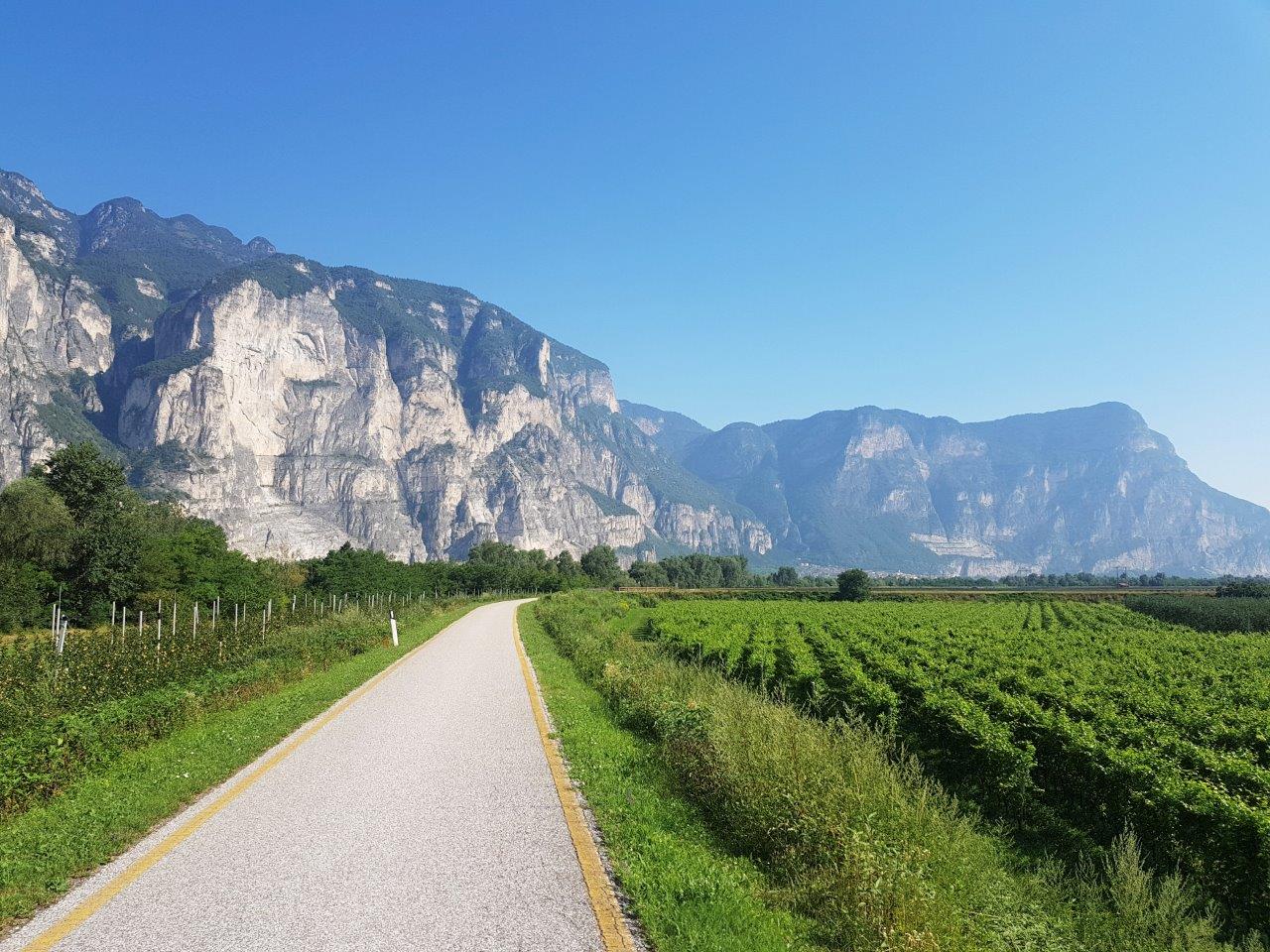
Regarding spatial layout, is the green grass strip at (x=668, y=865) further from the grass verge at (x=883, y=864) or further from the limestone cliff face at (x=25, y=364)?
the limestone cliff face at (x=25, y=364)

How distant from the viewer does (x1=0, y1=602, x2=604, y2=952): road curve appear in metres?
4.58

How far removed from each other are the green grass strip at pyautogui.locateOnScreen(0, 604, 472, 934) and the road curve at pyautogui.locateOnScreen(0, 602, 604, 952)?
213 mm

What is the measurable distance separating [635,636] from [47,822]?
32.0 metres

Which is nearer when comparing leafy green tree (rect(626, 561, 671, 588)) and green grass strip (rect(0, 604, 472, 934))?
green grass strip (rect(0, 604, 472, 934))

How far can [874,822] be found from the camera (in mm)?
6270

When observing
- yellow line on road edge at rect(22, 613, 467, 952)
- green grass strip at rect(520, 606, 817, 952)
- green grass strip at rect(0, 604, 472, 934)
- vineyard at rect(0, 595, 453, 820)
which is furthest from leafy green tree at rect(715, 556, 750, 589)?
yellow line on road edge at rect(22, 613, 467, 952)

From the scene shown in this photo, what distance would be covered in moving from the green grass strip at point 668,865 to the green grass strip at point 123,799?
3957 mm

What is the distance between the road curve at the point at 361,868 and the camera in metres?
4.58

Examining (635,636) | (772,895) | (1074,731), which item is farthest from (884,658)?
(635,636)

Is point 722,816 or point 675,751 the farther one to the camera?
point 675,751

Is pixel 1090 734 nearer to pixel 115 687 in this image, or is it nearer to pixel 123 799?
pixel 123 799

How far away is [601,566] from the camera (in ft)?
509

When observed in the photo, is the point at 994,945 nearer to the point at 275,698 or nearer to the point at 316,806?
the point at 316,806

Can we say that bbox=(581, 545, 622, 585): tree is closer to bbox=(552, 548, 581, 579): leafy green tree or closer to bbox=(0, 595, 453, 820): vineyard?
bbox=(552, 548, 581, 579): leafy green tree
